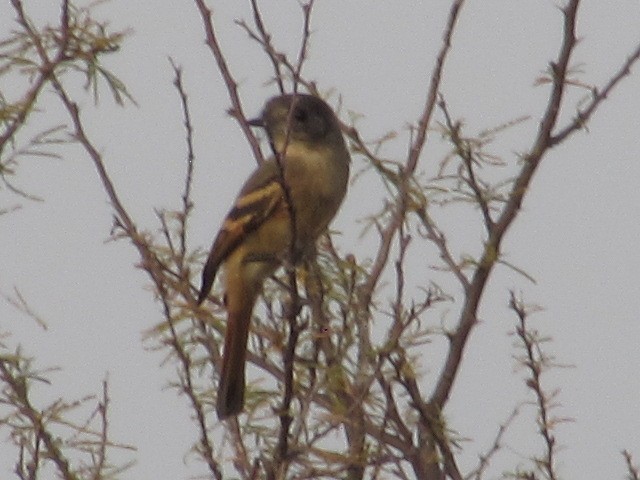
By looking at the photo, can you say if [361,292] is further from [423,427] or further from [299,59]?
[299,59]

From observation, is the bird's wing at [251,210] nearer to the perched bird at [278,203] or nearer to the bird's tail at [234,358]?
the perched bird at [278,203]

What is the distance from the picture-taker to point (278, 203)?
498cm

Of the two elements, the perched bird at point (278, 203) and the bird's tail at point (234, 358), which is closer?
the bird's tail at point (234, 358)

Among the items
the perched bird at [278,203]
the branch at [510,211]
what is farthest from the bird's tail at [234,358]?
the branch at [510,211]

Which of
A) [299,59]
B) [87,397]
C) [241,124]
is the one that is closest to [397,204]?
[241,124]

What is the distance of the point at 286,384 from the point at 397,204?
0.77 meters

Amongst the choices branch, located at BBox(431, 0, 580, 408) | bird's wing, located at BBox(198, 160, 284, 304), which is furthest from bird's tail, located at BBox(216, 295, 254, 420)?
branch, located at BBox(431, 0, 580, 408)

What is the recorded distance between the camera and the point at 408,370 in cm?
338

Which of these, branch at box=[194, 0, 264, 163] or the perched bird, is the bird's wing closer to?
the perched bird

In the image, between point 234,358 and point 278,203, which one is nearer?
point 234,358

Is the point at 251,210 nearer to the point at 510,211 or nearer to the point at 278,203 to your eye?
the point at 278,203

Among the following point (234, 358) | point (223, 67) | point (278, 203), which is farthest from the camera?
point (278, 203)

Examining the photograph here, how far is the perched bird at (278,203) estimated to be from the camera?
474 centimetres

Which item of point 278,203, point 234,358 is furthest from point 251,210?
point 234,358
